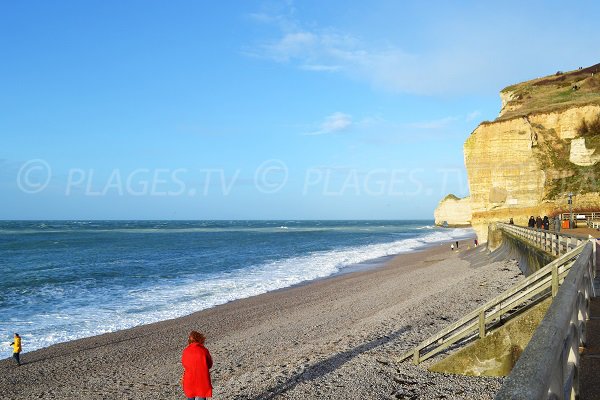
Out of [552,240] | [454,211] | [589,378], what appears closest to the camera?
[589,378]

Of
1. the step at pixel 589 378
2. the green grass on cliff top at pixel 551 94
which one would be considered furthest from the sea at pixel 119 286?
the green grass on cliff top at pixel 551 94

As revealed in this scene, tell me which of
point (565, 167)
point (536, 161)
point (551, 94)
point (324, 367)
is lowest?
point (324, 367)

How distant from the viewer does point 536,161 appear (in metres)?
40.0

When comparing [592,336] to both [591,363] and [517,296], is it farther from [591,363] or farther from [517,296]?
[517,296]

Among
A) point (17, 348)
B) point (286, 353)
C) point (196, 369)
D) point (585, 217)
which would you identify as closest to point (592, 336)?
point (196, 369)

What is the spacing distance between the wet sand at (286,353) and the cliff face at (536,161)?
718 inches

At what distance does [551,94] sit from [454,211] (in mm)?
113147

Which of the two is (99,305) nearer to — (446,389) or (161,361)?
(161,361)

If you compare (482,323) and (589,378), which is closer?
(589,378)

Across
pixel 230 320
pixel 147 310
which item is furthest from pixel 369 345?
pixel 147 310

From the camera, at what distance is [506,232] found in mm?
32688

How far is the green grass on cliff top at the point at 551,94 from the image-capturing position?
138 feet

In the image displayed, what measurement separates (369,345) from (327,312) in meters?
7.35

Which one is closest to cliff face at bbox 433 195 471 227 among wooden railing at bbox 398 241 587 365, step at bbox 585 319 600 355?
wooden railing at bbox 398 241 587 365
